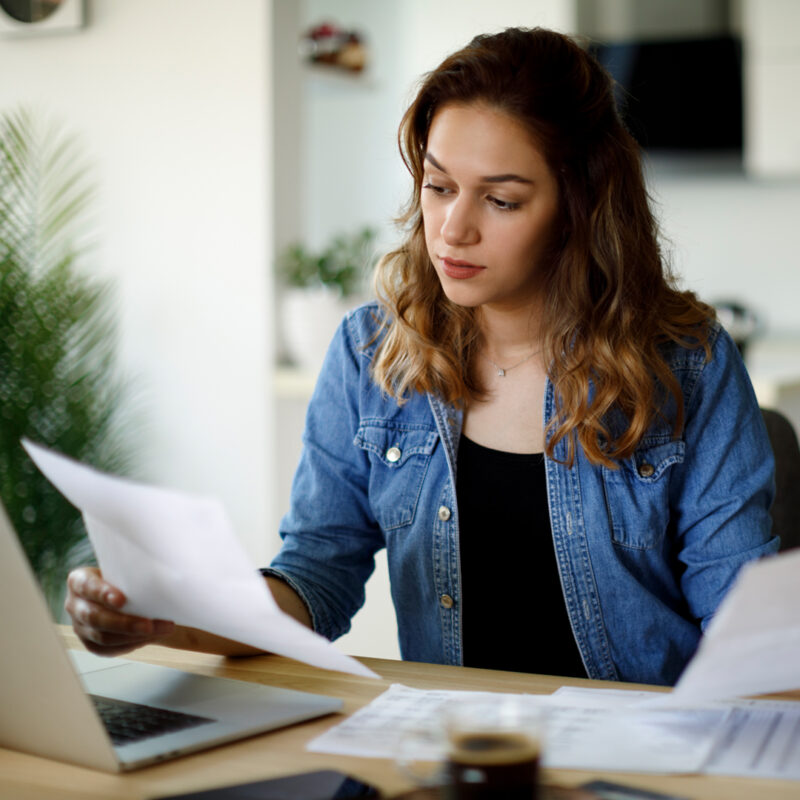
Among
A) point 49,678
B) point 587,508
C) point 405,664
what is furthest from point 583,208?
point 49,678

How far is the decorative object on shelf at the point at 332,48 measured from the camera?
3.13 m

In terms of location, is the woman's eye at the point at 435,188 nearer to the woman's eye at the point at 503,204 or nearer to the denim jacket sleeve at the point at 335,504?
the woman's eye at the point at 503,204

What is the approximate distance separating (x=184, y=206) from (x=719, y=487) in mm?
1936

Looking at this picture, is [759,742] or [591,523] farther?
[591,523]

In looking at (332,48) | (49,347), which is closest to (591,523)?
(49,347)

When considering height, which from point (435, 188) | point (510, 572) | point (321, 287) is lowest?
point (510, 572)

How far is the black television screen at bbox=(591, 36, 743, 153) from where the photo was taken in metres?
4.35

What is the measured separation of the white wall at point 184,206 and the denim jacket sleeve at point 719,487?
1659 mm

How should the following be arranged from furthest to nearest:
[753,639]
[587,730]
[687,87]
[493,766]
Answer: [687,87] → [587,730] → [753,639] → [493,766]

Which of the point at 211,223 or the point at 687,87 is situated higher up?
the point at 687,87

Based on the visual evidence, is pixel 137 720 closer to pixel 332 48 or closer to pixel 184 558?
pixel 184 558

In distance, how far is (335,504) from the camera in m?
1.36

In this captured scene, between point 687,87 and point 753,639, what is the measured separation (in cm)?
400

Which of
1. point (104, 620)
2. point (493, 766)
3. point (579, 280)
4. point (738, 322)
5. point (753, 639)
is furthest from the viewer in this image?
point (738, 322)
